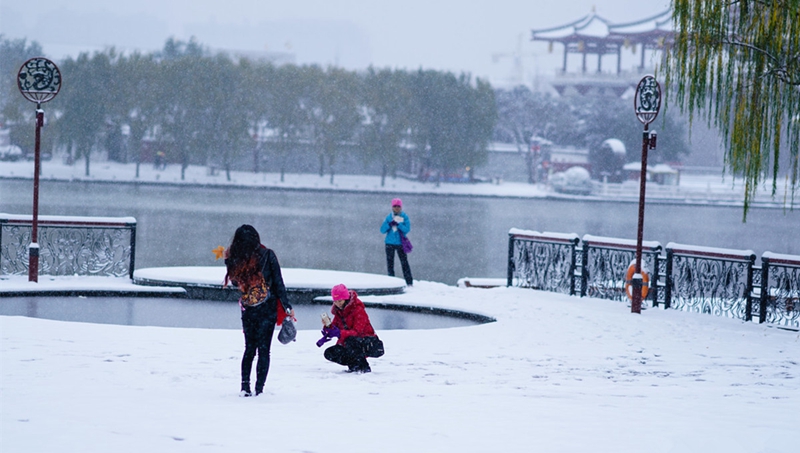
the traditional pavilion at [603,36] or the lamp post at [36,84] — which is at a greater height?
the traditional pavilion at [603,36]

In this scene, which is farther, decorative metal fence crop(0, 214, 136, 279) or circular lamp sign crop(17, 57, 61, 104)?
decorative metal fence crop(0, 214, 136, 279)

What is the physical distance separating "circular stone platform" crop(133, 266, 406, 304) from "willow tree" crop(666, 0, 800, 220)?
5.10 meters

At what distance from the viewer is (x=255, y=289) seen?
6.25m

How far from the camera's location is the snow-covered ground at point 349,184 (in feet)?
213

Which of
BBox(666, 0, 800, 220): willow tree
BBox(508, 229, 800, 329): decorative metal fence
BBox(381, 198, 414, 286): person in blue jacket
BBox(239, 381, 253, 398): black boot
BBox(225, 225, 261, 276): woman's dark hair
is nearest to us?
BBox(225, 225, 261, 276): woman's dark hair

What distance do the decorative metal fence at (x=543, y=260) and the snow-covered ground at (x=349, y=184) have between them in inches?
1980

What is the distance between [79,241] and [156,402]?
27.5ft

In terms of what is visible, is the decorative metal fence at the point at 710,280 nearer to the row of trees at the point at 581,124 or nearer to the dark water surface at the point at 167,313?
the dark water surface at the point at 167,313

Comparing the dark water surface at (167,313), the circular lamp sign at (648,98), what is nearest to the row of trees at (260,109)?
the dark water surface at (167,313)

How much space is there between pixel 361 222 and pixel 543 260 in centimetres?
2560

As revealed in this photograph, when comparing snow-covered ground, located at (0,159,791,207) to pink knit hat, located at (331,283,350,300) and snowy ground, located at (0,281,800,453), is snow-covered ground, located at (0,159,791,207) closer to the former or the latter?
snowy ground, located at (0,281,800,453)

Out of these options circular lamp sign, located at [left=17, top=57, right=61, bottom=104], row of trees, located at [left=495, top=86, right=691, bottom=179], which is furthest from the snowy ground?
row of trees, located at [left=495, top=86, right=691, bottom=179]

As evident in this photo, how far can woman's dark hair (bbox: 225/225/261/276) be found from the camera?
6156 millimetres

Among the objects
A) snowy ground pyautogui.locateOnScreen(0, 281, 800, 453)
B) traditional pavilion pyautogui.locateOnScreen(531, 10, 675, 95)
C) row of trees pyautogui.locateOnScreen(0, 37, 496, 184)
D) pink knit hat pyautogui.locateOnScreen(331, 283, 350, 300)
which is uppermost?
traditional pavilion pyautogui.locateOnScreen(531, 10, 675, 95)
